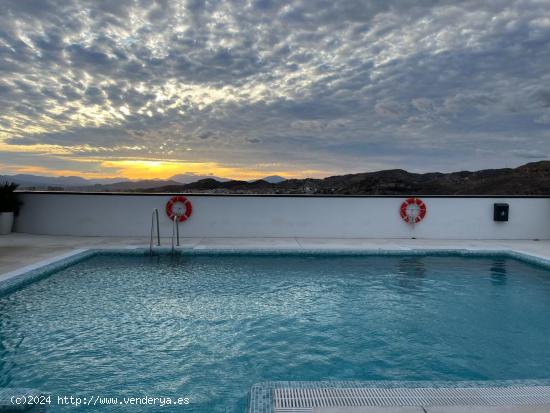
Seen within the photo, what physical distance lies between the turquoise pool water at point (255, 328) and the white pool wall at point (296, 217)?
222 centimetres

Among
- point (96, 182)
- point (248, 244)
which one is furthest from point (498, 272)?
point (96, 182)

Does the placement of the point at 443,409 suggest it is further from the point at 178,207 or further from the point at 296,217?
the point at 178,207

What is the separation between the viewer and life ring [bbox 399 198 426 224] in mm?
8531

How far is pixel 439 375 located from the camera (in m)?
3.00

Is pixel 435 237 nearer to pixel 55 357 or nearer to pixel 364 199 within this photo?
pixel 364 199

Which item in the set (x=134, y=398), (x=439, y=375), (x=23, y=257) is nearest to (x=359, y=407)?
(x=439, y=375)

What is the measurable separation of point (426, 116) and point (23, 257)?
36.2 ft

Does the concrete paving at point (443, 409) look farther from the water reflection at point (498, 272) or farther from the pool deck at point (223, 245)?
the pool deck at point (223, 245)

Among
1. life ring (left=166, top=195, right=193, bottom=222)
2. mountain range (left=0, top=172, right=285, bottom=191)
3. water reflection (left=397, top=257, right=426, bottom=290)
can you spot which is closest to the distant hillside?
mountain range (left=0, top=172, right=285, bottom=191)

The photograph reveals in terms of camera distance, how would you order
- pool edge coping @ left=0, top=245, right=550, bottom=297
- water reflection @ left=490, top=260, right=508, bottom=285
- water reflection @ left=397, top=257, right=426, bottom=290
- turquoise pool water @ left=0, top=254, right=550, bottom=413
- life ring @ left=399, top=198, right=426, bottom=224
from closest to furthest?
turquoise pool water @ left=0, top=254, right=550, bottom=413 < water reflection @ left=397, top=257, right=426, bottom=290 < water reflection @ left=490, top=260, right=508, bottom=285 < pool edge coping @ left=0, top=245, right=550, bottom=297 < life ring @ left=399, top=198, right=426, bottom=224

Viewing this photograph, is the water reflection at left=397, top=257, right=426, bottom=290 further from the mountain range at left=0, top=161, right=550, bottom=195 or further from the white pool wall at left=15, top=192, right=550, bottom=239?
the mountain range at left=0, top=161, right=550, bottom=195

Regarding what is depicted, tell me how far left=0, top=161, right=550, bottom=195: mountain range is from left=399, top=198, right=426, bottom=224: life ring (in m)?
0.78

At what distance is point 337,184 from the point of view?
47.0 feet

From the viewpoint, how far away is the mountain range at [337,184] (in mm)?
10562
